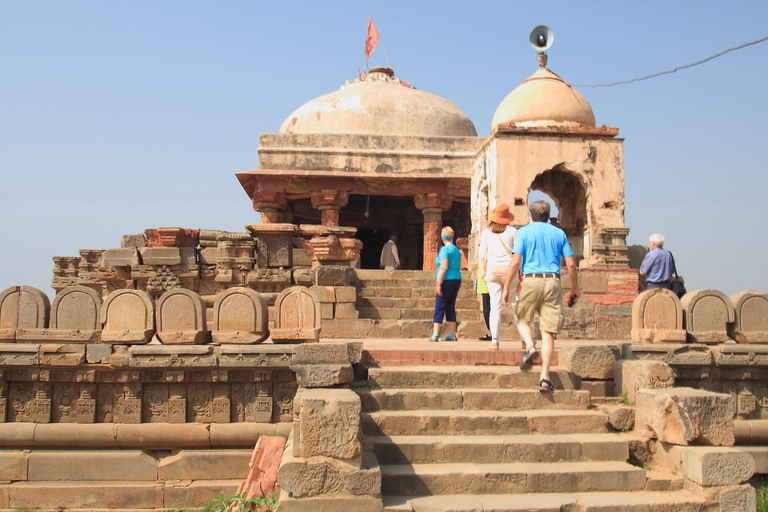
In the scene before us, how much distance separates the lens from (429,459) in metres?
5.05

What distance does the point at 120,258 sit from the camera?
10914mm

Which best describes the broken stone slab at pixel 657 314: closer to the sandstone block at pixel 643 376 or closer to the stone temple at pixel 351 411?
the stone temple at pixel 351 411

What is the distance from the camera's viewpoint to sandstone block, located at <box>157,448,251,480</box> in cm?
607

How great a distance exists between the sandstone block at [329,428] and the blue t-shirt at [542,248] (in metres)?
1.97

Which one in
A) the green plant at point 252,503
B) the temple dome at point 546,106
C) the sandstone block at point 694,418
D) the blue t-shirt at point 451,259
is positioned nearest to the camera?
the sandstone block at point 694,418

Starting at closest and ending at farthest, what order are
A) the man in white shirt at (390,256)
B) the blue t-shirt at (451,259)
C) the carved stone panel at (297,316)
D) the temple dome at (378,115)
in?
1. the carved stone panel at (297,316)
2. the blue t-shirt at (451,259)
3. the man in white shirt at (390,256)
4. the temple dome at (378,115)

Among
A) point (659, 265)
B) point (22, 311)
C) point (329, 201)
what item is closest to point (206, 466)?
point (22, 311)

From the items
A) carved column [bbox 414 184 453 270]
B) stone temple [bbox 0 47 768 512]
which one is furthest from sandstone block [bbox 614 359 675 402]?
carved column [bbox 414 184 453 270]

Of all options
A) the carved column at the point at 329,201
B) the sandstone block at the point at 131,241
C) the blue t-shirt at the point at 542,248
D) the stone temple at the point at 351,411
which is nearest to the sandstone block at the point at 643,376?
the stone temple at the point at 351,411

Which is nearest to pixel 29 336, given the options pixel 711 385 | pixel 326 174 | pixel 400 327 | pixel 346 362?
pixel 346 362

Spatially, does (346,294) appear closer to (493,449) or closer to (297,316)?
(297,316)

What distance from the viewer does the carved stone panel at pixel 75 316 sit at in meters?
6.20

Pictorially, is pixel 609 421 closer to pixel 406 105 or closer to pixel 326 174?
pixel 326 174

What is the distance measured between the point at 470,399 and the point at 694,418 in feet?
5.17
